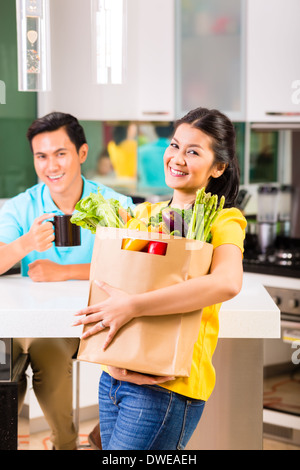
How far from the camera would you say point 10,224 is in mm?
2455

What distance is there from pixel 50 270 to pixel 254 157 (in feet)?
6.26

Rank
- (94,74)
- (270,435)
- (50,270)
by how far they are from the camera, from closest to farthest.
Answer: (94,74) < (50,270) < (270,435)

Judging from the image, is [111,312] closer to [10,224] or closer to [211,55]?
[10,224]

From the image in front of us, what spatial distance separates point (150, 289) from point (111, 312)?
0.09 meters

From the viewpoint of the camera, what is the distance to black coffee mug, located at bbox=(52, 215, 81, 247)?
2.12m

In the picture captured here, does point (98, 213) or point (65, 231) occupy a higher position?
point (98, 213)

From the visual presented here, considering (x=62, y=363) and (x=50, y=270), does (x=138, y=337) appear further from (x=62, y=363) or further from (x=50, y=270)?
(x=50, y=270)

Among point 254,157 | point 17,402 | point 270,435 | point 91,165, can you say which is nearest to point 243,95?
point 254,157

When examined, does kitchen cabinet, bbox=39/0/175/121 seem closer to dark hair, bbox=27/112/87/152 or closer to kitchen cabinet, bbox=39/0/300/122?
kitchen cabinet, bbox=39/0/300/122

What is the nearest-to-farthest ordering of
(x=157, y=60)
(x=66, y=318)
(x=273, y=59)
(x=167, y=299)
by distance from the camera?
(x=167, y=299), (x=66, y=318), (x=273, y=59), (x=157, y=60)

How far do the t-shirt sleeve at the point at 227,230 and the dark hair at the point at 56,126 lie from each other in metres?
1.17

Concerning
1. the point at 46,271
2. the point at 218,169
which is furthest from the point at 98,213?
the point at 46,271

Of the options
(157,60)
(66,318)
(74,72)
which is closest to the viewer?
(66,318)

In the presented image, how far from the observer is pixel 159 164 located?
3.94 meters
